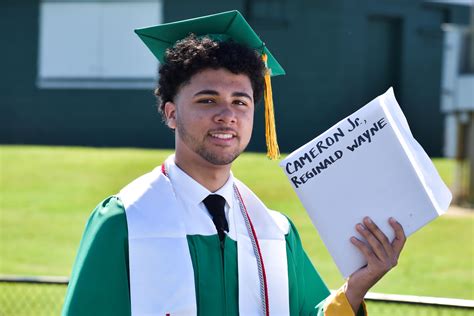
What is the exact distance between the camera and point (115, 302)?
2748 millimetres

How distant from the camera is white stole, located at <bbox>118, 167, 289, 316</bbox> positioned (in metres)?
2.76

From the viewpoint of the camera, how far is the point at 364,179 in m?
2.78

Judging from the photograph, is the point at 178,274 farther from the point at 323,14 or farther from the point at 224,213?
the point at 323,14

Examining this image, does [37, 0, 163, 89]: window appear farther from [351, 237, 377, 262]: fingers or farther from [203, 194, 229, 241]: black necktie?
[351, 237, 377, 262]: fingers

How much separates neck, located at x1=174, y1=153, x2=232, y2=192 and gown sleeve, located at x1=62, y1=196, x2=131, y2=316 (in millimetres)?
317

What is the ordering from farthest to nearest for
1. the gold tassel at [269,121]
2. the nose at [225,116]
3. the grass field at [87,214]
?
the grass field at [87,214] → the gold tassel at [269,121] → the nose at [225,116]

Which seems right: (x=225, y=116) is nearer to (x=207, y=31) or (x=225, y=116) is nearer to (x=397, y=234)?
(x=207, y=31)

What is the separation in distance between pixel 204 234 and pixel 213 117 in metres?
0.37

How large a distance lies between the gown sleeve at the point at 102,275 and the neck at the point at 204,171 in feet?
1.04

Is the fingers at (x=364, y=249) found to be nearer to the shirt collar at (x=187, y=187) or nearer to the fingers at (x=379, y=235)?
the fingers at (x=379, y=235)

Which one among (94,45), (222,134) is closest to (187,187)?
(222,134)

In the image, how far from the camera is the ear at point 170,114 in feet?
10.0

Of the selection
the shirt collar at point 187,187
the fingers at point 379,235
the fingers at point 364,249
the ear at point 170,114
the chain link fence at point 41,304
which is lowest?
the chain link fence at point 41,304

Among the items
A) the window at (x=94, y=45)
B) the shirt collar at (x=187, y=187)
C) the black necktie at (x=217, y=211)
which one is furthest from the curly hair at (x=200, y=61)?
the window at (x=94, y=45)
